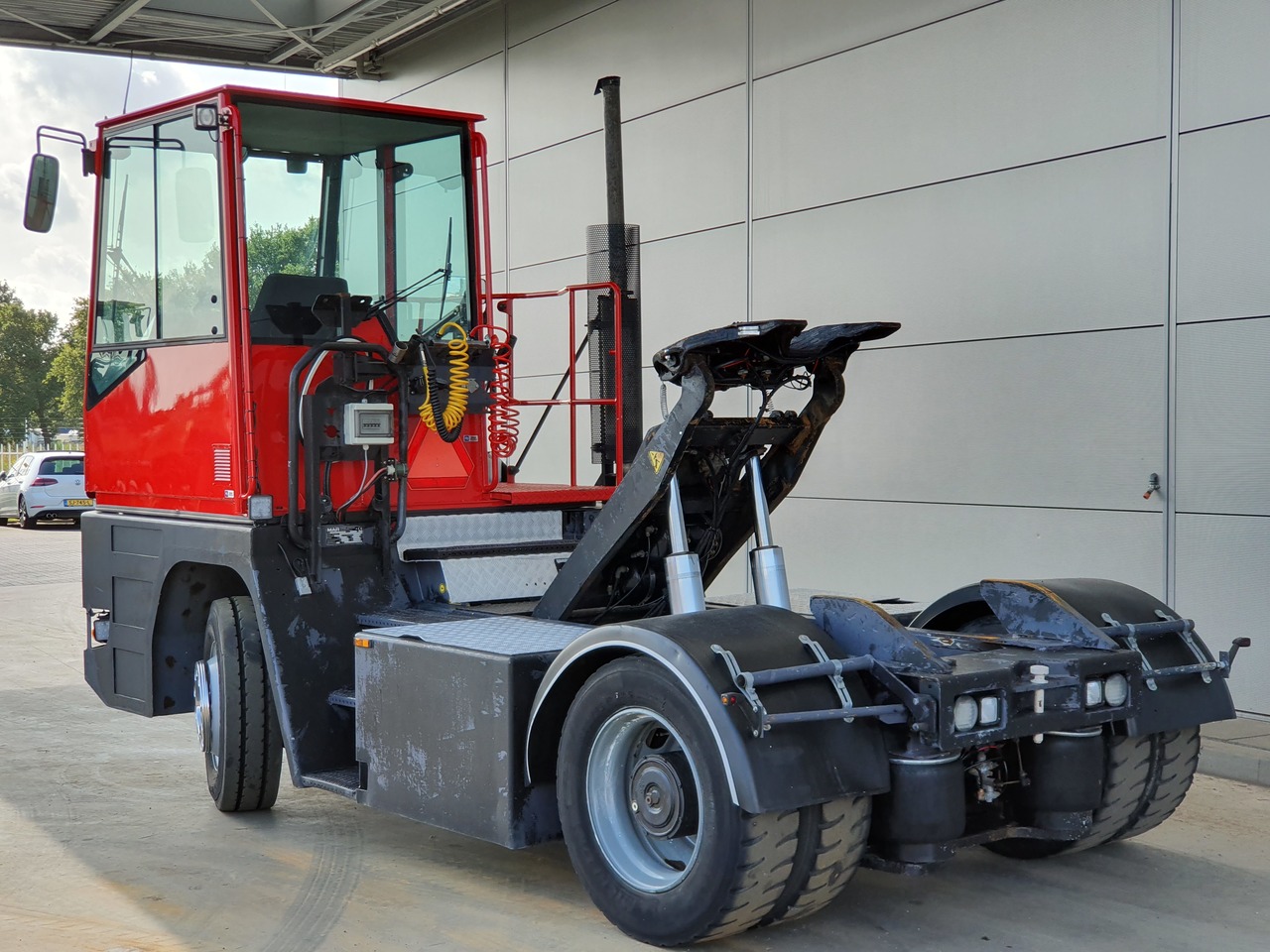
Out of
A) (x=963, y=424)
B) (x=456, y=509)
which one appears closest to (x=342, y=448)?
(x=456, y=509)

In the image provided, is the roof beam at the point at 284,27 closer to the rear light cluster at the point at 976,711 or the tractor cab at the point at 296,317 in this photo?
the tractor cab at the point at 296,317

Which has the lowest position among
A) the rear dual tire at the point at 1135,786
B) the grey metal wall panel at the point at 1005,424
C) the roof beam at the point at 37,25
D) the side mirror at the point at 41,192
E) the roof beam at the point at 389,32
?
the rear dual tire at the point at 1135,786

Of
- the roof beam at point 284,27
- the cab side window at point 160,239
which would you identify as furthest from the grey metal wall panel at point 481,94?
the cab side window at point 160,239

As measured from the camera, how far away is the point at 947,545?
990 centimetres

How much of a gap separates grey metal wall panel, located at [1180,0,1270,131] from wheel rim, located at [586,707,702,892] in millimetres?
5533

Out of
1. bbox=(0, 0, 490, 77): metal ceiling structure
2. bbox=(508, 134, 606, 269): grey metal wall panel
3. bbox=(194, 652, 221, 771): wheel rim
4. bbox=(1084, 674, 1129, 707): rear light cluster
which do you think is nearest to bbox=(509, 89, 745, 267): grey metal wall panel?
bbox=(508, 134, 606, 269): grey metal wall panel

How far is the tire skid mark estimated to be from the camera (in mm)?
4805

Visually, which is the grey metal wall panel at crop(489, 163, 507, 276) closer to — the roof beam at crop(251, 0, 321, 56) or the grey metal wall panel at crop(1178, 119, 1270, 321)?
the roof beam at crop(251, 0, 321, 56)

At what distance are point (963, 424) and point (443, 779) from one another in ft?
18.6

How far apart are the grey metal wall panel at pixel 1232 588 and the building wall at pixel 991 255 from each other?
0.04 ft

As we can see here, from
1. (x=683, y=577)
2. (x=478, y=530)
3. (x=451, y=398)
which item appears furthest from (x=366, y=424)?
(x=683, y=577)

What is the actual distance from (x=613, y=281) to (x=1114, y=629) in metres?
4.37

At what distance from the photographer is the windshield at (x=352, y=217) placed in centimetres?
645

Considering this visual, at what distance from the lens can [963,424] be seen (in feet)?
32.0
